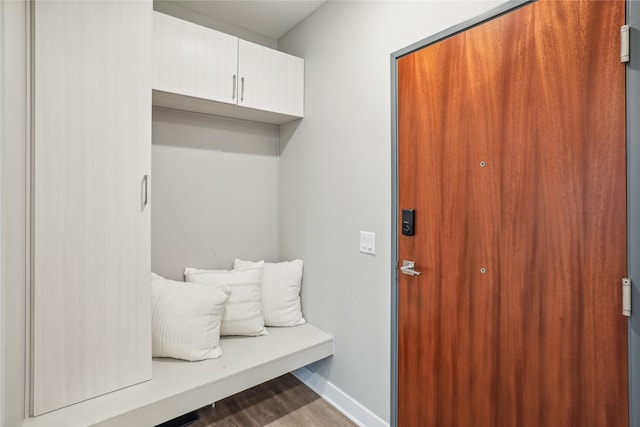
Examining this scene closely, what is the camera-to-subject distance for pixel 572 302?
108 centimetres

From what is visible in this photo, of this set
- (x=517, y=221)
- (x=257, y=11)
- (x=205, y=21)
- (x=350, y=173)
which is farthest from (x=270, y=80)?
(x=517, y=221)

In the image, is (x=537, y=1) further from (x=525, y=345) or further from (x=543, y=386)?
(x=543, y=386)

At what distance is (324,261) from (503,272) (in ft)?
3.65

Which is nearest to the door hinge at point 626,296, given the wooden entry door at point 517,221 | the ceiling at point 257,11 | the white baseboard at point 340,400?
the wooden entry door at point 517,221

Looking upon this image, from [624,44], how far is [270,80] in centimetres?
174

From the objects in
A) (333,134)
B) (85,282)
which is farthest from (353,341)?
(85,282)

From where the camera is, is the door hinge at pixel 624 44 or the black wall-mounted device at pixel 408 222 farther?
the black wall-mounted device at pixel 408 222

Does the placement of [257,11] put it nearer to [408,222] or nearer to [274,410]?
[408,222]

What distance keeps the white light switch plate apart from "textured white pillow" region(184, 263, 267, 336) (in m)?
0.78

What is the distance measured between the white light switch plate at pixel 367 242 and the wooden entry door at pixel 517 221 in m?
0.18

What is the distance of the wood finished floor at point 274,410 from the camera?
1866 millimetres

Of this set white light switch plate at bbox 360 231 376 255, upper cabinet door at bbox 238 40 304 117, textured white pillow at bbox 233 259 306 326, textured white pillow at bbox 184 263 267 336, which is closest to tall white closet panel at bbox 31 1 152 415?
textured white pillow at bbox 184 263 267 336

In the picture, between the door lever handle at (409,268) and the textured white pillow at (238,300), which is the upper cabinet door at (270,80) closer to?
the textured white pillow at (238,300)

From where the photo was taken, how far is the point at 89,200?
1.41 metres
